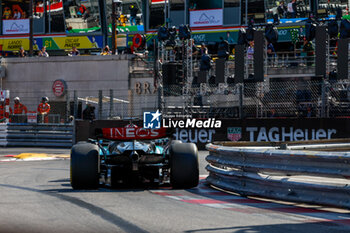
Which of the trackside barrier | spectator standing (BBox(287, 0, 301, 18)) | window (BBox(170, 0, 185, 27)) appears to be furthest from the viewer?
window (BBox(170, 0, 185, 27))

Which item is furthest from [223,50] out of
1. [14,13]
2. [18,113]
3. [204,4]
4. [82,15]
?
[14,13]

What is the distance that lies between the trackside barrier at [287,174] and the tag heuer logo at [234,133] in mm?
11004

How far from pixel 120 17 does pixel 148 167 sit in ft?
102

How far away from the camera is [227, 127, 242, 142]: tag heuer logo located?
20.8m

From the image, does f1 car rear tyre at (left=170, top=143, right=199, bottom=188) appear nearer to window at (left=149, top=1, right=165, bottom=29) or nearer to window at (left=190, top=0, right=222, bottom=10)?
window at (left=190, top=0, right=222, bottom=10)

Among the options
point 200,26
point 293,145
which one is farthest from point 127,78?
point 293,145

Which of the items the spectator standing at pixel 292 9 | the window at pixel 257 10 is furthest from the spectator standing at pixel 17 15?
the spectator standing at pixel 292 9

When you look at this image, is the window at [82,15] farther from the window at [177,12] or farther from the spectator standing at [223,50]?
the spectator standing at [223,50]

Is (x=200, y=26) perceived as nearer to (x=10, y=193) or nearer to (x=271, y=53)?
(x=271, y=53)

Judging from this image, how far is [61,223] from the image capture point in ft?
20.2

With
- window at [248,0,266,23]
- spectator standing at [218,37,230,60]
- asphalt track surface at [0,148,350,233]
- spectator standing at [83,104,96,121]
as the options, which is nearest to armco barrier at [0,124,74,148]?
spectator standing at [83,104,96,121]

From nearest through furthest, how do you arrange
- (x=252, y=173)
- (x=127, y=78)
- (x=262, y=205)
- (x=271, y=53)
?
1. (x=262, y=205)
2. (x=252, y=173)
3. (x=271, y=53)
4. (x=127, y=78)

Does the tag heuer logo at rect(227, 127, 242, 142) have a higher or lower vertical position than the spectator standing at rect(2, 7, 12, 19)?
lower

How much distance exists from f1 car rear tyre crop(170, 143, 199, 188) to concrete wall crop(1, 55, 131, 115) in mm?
21697
